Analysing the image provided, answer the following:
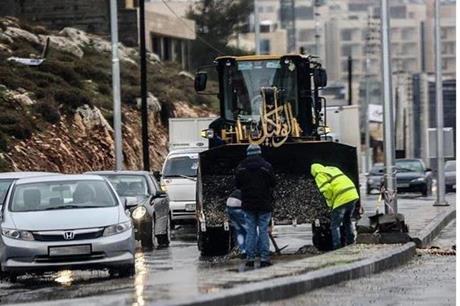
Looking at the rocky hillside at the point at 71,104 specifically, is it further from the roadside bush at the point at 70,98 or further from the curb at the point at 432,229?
the curb at the point at 432,229

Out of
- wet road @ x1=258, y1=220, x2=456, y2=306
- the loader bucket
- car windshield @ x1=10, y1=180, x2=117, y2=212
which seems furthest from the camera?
the loader bucket

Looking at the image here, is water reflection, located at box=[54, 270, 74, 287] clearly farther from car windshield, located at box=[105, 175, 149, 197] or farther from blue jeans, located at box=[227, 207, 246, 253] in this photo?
car windshield, located at box=[105, 175, 149, 197]

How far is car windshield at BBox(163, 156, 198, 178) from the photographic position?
27906 millimetres

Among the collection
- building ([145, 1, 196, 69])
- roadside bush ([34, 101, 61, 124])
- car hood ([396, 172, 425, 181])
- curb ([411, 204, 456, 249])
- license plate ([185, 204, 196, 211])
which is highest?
building ([145, 1, 196, 69])

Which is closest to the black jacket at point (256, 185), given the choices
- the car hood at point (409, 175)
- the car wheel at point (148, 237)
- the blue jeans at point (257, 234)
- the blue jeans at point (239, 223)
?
the blue jeans at point (257, 234)

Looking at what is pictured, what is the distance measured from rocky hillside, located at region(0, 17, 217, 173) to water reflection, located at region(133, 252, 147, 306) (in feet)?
57.5

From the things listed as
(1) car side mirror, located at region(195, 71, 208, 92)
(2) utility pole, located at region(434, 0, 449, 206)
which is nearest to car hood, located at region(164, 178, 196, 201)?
(1) car side mirror, located at region(195, 71, 208, 92)

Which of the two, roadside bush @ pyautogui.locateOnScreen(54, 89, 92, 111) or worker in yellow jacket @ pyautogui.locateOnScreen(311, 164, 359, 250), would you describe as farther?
roadside bush @ pyautogui.locateOnScreen(54, 89, 92, 111)

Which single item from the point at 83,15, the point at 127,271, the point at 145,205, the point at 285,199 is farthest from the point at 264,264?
the point at 83,15

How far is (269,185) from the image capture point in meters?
15.7

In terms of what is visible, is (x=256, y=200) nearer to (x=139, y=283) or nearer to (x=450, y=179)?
(x=139, y=283)

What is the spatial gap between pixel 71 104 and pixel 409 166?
13.6 meters

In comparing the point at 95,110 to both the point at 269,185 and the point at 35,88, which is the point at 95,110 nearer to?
the point at 35,88

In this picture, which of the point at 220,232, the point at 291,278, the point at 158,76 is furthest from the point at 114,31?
the point at 158,76
